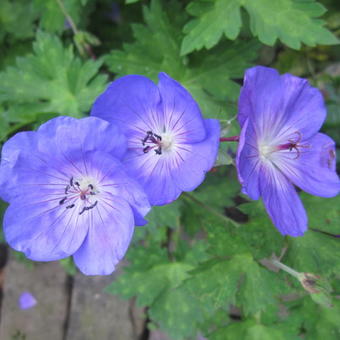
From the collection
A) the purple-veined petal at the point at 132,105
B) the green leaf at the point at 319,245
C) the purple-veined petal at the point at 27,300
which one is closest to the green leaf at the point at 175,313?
the green leaf at the point at 319,245

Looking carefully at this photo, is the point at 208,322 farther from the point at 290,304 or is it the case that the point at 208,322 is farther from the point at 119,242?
the point at 119,242

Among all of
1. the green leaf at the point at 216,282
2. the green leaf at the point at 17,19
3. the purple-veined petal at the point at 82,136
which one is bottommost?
the green leaf at the point at 216,282

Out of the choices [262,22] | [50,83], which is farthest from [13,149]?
[262,22]

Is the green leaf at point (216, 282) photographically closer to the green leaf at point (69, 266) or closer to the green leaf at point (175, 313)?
the green leaf at point (175, 313)

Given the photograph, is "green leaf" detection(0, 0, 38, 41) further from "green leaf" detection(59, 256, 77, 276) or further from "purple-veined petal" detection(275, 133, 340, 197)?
"purple-veined petal" detection(275, 133, 340, 197)

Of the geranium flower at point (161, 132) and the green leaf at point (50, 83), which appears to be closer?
the geranium flower at point (161, 132)

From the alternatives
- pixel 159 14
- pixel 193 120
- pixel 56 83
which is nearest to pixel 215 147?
pixel 193 120

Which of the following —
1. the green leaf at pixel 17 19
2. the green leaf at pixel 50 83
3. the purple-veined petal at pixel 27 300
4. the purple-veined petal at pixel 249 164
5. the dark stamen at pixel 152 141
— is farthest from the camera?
the purple-veined petal at pixel 27 300

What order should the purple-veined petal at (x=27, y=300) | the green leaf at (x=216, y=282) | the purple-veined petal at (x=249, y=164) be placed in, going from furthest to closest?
the purple-veined petal at (x=27, y=300)
the green leaf at (x=216, y=282)
the purple-veined petal at (x=249, y=164)
